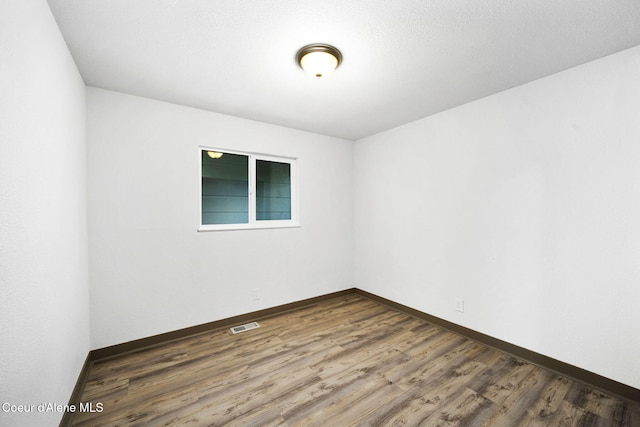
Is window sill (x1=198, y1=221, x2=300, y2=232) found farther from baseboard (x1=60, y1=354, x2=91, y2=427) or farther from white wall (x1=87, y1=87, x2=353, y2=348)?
baseboard (x1=60, y1=354, x2=91, y2=427)

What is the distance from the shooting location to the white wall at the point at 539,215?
1849mm

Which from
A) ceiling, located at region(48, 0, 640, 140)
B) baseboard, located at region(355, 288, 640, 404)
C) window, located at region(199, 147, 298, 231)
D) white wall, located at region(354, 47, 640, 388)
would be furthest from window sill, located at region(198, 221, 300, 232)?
baseboard, located at region(355, 288, 640, 404)

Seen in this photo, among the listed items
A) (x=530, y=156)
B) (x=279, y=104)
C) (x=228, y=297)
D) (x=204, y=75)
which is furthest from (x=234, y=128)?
(x=530, y=156)

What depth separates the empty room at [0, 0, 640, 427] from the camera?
1451 millimetres

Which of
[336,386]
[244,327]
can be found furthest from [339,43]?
[244,327]

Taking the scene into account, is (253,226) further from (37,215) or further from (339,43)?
(339,43)

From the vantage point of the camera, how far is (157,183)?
261 cm

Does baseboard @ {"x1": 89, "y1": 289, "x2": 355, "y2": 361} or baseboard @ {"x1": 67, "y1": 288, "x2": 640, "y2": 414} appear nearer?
baseboard @ {"x1": 67, "y1": 288, "x2": 640, "y2": 414}

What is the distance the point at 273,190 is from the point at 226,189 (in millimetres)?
643

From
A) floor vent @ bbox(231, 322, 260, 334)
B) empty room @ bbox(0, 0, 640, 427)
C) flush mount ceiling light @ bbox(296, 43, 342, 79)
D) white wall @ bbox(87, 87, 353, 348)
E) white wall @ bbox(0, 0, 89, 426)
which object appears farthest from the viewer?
floor vent @ bbox(231, 322, 260, 334)

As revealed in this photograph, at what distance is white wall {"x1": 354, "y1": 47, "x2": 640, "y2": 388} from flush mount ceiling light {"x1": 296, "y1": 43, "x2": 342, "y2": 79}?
5.68 ft

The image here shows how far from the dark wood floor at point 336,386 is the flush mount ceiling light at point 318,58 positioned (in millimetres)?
2471

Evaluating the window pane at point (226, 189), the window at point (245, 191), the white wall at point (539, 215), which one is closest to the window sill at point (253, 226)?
the window at point (245, 191)

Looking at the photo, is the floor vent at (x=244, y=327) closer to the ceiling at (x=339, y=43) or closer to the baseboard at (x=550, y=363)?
the baseboard at (x=550, y=363)
